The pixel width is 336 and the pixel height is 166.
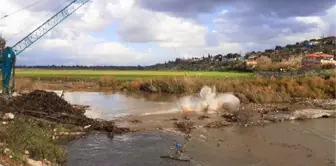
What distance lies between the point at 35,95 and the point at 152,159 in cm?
1200

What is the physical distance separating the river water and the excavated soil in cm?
170

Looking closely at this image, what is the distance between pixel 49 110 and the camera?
24.9m

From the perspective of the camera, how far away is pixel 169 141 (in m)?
22.1

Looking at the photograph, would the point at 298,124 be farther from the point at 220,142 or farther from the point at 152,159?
the point at 152,159

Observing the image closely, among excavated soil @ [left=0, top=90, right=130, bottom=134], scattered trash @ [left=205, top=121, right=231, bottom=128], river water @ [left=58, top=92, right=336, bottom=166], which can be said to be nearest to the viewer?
river water @ [left=58, top=92, right=336, bottom=166]

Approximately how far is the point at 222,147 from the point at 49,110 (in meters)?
11.0

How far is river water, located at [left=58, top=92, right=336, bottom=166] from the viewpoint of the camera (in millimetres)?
18259

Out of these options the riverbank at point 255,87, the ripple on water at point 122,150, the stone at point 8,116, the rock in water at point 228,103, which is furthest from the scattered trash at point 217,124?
the riverbank at point 255,87

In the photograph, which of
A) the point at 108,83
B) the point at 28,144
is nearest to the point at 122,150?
the point at 28,144

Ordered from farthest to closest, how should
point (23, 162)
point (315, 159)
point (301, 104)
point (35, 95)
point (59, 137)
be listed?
1. point (301, 104)
2. point (35, 95)
3. point (59, 137)
4. point (315, 159)
5. point (23, 162)

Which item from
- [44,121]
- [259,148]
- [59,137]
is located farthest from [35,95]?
[259,148]

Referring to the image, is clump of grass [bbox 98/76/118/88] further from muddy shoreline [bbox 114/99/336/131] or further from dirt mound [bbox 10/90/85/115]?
dirt mound [bbox 10/90/85/115]

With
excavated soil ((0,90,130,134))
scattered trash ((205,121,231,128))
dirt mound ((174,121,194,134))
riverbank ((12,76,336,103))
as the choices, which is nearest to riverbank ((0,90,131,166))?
excavated soil ((0,90,130,134))

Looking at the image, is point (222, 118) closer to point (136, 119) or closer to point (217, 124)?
point (217, 124)
